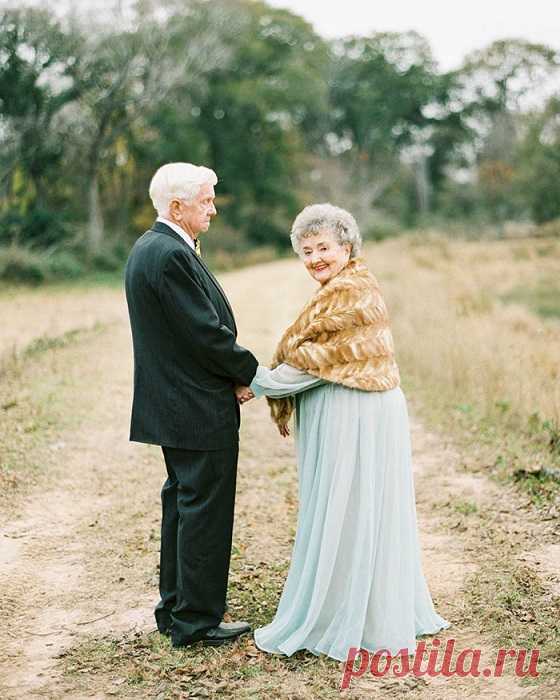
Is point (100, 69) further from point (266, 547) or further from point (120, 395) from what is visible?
point (266, 547)

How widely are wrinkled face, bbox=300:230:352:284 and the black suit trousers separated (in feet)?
2.93

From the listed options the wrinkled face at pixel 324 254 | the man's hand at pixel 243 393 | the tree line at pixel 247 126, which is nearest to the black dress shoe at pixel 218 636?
the man's hand at pixel 243 393

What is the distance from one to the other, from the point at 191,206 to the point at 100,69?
23.3 m

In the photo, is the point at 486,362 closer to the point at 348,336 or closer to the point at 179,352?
the point at 348,336

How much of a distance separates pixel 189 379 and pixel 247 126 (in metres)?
34.4

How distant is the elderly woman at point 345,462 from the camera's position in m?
3.80

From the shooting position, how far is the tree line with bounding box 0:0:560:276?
24.4m

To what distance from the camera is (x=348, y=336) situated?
3816mm

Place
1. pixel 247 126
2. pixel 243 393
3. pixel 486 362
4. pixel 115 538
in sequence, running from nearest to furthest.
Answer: pixel 243 393 < pixel 115 538 < pixel 486 362 < pixel 247 126

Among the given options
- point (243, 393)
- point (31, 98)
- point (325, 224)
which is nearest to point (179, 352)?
point (243, 393)

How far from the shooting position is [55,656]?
403 cm

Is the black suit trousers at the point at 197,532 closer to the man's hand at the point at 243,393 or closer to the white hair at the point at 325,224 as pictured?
the man's hand at the point at 243,393

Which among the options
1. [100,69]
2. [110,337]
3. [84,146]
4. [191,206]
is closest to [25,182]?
[84,146]

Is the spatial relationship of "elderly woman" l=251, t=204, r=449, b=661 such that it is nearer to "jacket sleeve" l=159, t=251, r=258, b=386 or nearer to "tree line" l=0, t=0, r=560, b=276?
"jacket sleeve" l=159, t=251, r=258, b=386
